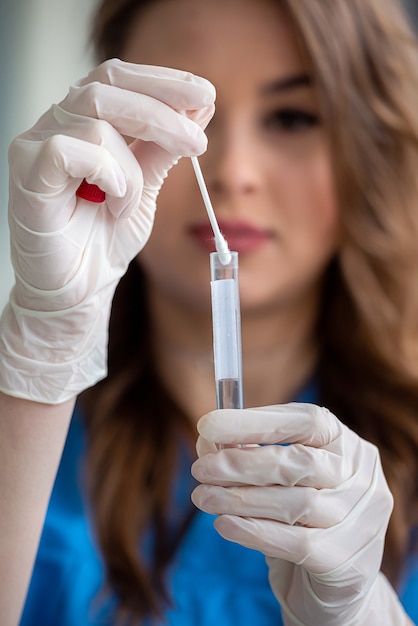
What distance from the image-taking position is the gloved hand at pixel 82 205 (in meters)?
0.72

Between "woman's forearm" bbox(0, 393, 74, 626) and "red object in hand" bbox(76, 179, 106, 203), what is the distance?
0.80ft

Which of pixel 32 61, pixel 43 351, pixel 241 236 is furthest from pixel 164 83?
pixel 32 61

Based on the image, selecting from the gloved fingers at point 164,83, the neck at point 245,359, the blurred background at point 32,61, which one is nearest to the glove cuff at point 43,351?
the gloved fingers at point 164,83

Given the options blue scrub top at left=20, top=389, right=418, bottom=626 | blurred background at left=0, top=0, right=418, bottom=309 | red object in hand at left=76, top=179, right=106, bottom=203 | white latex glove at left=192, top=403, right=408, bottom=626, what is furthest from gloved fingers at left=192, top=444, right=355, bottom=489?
blurred background at left=0, top=0, right=418, bottom=309

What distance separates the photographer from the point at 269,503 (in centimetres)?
75

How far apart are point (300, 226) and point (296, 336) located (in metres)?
0.26

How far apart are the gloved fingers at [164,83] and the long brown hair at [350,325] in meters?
0.45

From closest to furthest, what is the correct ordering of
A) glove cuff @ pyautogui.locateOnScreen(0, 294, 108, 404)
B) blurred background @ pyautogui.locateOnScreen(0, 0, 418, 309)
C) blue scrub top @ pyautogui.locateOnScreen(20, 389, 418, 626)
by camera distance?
glove cuff @ pyautogui.locateOnScreen(0, 294, 108, 404) → blue scrub top @ pyautogui.locateOnScreen(20, 389, 418, 626) → blurred background @ pyautogui.locateOnScreen(0, 0, 418, 309)

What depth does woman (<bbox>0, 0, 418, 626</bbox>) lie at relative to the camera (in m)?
0.75

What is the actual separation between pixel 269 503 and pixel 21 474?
28 centimetres

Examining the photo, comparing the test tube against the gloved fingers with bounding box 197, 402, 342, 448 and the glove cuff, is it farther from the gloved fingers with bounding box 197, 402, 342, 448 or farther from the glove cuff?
the glove cuff

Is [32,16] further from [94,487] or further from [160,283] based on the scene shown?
[94,487]

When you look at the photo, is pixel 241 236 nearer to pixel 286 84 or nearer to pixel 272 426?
pixel 286 84

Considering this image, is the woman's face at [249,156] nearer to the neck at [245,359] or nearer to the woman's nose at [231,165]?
the woman's nose at [231,165]
